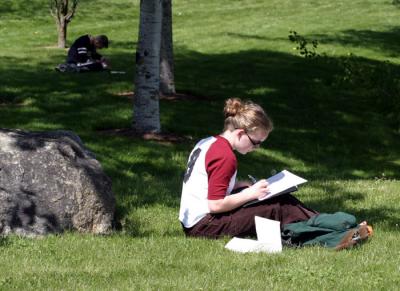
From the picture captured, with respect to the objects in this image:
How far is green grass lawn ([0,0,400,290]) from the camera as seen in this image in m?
7.11

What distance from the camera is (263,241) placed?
796 cm

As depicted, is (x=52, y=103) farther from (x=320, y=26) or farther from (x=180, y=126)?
(x=320, y=26)

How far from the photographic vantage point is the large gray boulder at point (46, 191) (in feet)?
27.8

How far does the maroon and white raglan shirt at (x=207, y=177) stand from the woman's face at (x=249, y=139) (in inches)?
4.2

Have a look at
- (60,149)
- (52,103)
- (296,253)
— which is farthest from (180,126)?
(296,253)

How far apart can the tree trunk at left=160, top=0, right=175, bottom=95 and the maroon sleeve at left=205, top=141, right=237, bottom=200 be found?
1278 centimetres

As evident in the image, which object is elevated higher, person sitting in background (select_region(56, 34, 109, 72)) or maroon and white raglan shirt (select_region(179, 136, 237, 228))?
maroon and white raglan shirt (select_region(179, 136, 237, 228))

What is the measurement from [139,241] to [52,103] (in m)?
12.1

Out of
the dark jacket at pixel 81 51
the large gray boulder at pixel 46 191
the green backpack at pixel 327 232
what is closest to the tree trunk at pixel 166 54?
the dark jacket at pixel 81 51

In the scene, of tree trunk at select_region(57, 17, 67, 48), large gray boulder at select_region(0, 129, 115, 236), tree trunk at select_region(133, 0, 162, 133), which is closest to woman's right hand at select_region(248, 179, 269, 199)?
large gray boulder at select_region(0, 129, 115, 236)

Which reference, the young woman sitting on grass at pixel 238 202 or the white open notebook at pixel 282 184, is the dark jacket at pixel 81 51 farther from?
the white open notebook at pixel 282 184

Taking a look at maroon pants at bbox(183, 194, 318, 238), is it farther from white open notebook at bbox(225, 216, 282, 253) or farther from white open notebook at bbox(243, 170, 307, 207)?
white open notebook at bbox(225, 216, 282, 253)

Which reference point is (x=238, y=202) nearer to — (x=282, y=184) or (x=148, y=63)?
(x=282, y=184)

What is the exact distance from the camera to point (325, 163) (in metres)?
19.1
